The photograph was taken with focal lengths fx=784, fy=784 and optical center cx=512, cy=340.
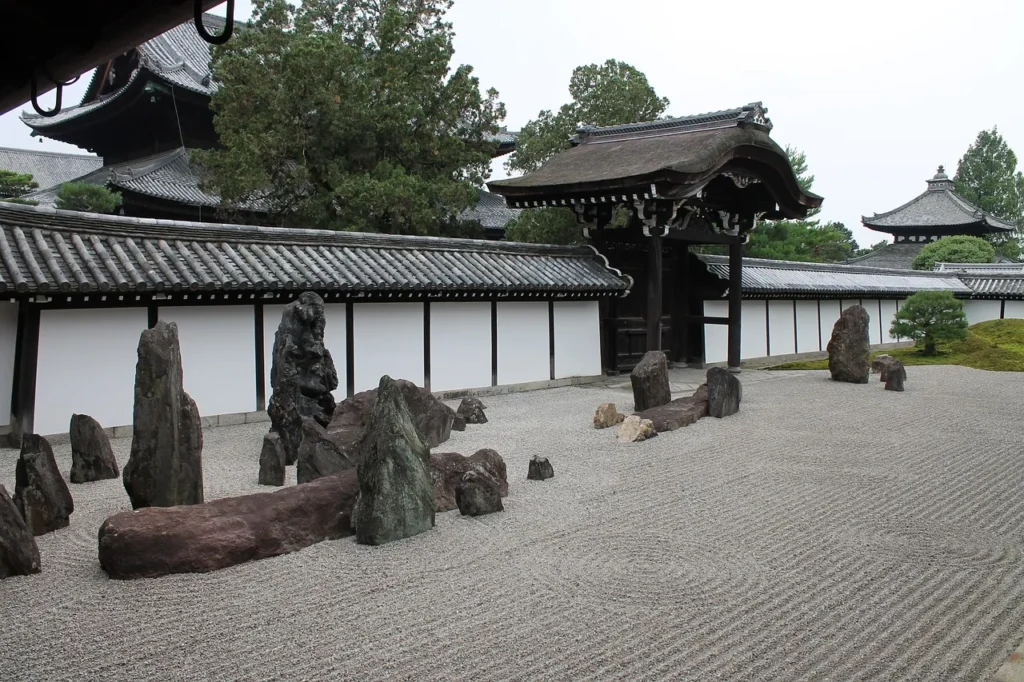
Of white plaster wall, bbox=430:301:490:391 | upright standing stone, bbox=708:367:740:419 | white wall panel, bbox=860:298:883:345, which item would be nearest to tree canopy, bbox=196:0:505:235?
white plaster wall, bbox=430:301:490:391

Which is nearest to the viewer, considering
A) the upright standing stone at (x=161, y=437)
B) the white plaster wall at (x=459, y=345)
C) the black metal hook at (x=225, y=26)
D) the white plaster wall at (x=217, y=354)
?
the black metal hook at (x=225, y=26)

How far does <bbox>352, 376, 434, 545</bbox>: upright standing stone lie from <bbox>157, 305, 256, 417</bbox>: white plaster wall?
6.07 meters

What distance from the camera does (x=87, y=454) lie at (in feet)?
26.7

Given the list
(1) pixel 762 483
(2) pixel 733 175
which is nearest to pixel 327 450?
(1) pixel 762 483

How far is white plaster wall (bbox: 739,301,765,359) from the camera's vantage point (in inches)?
838

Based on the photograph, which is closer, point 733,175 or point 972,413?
point 972,413

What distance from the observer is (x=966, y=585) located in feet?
16.7

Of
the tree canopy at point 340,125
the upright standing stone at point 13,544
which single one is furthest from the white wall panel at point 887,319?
the upright standing stone at point 13,544

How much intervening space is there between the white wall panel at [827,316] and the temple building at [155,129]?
34.9ft

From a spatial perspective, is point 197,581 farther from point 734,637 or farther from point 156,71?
point 156,71

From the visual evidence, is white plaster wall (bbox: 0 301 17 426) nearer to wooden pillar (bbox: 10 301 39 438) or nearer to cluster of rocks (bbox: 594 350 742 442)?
wooden pillar (bbox: 10 301 39 438)

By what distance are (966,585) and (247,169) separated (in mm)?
15247

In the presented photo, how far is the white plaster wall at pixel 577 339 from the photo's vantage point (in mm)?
16469

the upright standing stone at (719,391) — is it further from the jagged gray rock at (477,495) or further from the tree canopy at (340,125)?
the tree canopy at (340,125)
